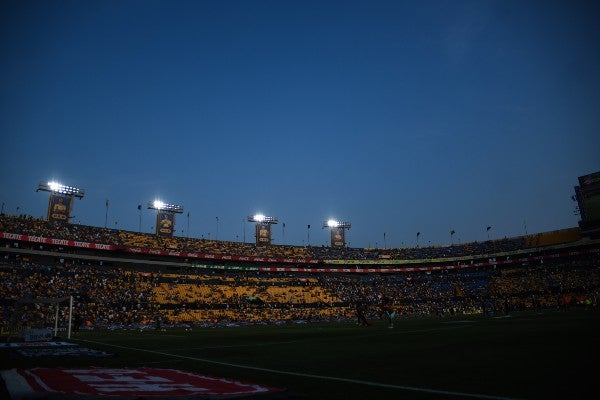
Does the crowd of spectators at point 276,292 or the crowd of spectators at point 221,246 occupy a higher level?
the crowd of spectators at point 221,246

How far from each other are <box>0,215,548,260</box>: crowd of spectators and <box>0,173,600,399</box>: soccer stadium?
478mm

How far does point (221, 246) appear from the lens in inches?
3381

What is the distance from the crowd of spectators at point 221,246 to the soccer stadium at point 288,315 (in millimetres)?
478

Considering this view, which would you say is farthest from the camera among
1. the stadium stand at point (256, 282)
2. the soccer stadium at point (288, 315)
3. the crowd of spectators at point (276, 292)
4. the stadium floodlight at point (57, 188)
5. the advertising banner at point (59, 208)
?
the stadium floodlight at point (57, 188)

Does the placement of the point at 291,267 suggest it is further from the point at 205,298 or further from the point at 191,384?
the point at 191,384

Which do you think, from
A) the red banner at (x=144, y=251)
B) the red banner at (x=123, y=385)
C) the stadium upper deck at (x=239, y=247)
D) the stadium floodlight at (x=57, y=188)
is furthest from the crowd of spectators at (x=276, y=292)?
the red banner at (x=123, y=385)

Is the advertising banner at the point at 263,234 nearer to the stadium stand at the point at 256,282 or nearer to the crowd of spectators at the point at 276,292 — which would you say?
the stadium stand at the point at 256,282

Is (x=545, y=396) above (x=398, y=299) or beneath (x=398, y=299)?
above

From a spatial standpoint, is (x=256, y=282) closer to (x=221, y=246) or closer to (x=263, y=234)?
(x=263, y=234)

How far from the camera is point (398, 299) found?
82.7 meters

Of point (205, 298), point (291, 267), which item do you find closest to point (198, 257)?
point (205, 298)

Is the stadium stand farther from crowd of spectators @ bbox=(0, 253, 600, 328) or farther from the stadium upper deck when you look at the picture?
the stadium upper deck

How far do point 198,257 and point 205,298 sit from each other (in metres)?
11.6

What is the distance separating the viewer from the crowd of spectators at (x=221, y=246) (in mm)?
62906
